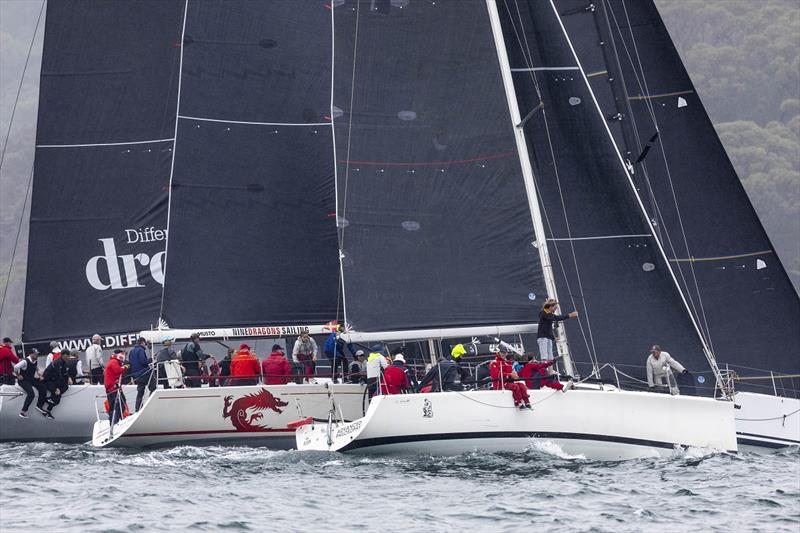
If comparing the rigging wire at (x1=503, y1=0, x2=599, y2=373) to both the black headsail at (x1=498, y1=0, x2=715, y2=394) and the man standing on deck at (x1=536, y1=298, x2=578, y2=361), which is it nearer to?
the black headsail at (x1=498, y1=0, x2=715, y2=394)

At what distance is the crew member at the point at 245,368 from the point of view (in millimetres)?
20484

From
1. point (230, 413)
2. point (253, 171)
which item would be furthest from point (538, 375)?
point (253, 171)

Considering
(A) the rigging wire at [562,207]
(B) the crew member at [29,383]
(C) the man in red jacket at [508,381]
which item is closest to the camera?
(C) the man in red jacket at [508,381]

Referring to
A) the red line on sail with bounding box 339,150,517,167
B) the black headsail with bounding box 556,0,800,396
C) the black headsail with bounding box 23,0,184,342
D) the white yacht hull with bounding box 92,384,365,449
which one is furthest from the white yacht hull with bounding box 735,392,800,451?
the black headsail with bounding box 23,0,184,342

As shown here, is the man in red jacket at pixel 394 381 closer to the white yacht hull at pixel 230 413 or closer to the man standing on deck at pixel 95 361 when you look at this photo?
the white yacht hull at pixel 230 413

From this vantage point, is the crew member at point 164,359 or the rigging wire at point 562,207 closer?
the rigging wire at point 562,207

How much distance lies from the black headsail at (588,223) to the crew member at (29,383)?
8.90 m

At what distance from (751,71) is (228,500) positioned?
78798 millimetres

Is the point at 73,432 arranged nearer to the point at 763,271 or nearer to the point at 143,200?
the point at 143,200

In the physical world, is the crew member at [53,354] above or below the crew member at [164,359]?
above

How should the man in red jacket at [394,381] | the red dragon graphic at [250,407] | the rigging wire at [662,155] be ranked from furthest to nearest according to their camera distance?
the rigging wire at [662,155] → the red dragon graphic at [250,407] → the man in red jacket at [394,381]

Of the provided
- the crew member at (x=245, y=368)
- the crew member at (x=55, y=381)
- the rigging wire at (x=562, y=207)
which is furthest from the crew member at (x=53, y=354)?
the rigging wire at (x=562, y=207)

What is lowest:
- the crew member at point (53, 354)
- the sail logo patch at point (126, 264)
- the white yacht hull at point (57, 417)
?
the white yacht hull at point (57, 417)

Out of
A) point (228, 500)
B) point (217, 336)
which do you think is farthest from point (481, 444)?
point (217, 336)
